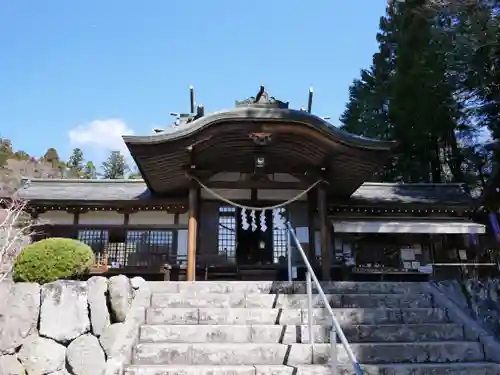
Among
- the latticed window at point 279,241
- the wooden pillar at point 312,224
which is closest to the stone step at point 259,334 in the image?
the wooden pillar at point 312,224

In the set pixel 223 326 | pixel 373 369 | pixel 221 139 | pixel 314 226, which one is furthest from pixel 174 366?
pixel 314 226

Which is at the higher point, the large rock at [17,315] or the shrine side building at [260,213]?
the shrine side building at [260,213]

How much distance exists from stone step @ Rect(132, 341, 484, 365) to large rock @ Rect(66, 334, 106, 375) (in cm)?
59

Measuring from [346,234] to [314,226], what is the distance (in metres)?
1.13

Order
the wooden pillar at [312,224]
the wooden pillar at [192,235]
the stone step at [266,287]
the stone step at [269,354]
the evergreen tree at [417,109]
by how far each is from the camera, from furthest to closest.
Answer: the evergreen tree at [417,109] < the wooden pillar at [312,224] < the wooden pillar at [192,235] < the stone step at [266,287] < the stone step at [269,354]

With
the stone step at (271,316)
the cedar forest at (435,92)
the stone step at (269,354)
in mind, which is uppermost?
the cedar forest at (435,92)

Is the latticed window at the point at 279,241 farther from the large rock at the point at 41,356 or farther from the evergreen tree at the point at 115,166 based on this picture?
the evergreen tree at the point at 115,166

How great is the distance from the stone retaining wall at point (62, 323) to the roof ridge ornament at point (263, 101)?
16.3 ft

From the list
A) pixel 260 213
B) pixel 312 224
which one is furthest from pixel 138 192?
pixel 312 224

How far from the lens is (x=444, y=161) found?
18125mm

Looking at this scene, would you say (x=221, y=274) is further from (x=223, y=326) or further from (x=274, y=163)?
(x=223, y=326)

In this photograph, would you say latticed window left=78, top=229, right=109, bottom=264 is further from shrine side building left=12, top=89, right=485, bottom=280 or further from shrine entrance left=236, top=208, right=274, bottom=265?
shrine entrance left=236, top=208, right=274, bottom=265

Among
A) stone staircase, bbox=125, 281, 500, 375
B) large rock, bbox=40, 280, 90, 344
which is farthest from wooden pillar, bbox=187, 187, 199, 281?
large rock, bbox=40, 280, 90, 344

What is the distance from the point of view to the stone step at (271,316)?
16.1 ft
